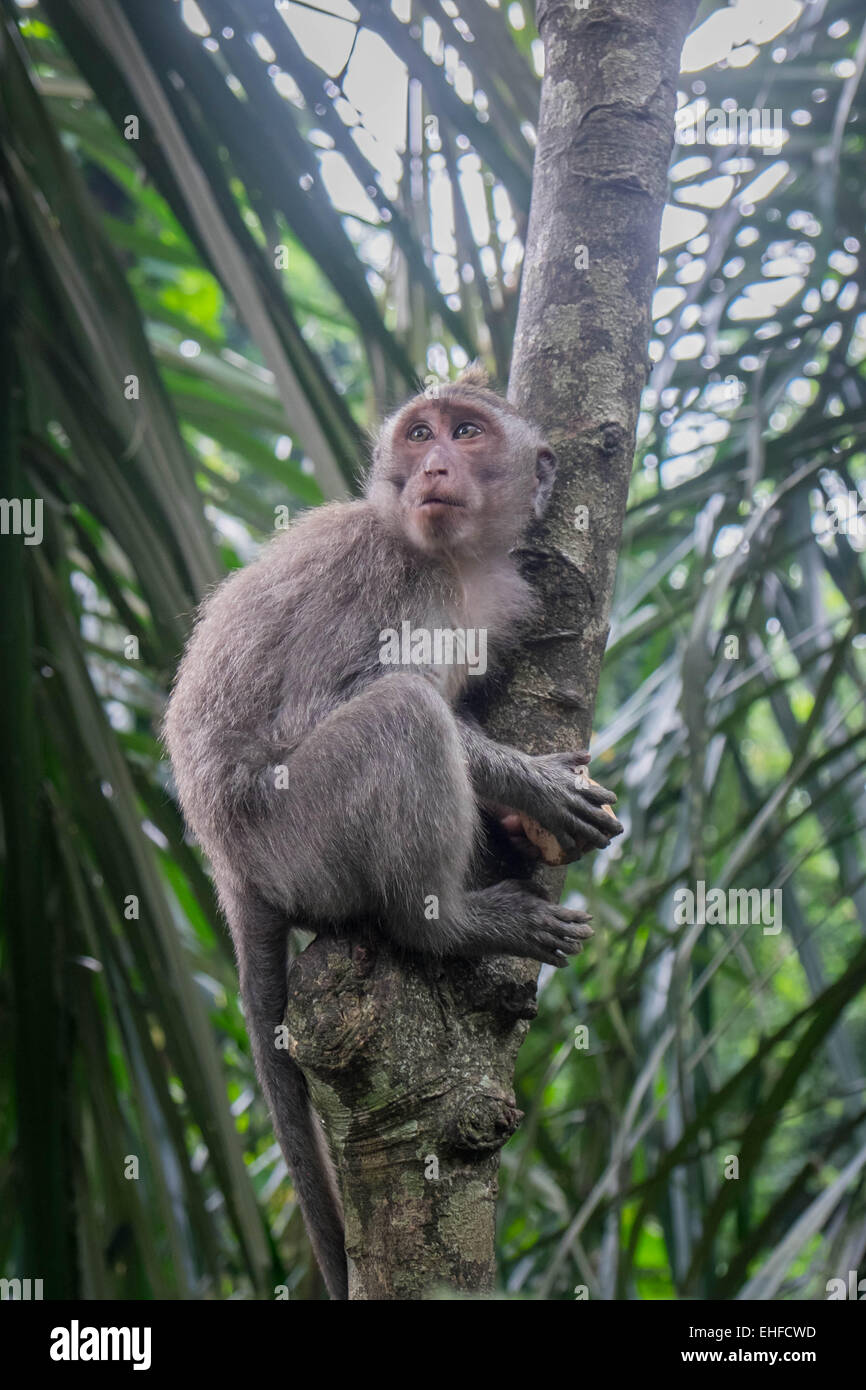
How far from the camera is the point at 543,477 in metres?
2.65

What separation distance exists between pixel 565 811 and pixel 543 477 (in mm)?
719

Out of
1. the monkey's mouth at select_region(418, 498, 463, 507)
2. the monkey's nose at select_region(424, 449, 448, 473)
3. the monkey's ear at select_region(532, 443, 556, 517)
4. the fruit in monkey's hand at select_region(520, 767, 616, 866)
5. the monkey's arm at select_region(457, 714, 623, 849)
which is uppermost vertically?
the monkey's nose at select_region(424, 449, 448, 473)

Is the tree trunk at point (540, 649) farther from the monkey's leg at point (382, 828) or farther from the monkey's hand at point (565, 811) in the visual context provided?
the monkey's leg at point (382, 828)

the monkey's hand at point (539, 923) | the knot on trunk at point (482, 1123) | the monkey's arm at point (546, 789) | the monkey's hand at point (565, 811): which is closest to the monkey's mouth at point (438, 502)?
the monkey's arm at point (546, 789)

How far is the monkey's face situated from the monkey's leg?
588 mm

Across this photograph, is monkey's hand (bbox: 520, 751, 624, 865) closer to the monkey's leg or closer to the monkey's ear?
the monkey's leg

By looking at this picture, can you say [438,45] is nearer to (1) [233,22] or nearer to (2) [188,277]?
(1) [233,22]

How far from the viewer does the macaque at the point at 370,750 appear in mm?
2490

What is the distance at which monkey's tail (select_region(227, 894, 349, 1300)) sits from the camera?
2645 mm

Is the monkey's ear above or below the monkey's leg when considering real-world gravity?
above

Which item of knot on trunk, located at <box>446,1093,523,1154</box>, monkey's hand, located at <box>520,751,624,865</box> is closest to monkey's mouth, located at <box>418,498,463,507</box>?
monkey's hand, located at <box>520,751,624,865</box>

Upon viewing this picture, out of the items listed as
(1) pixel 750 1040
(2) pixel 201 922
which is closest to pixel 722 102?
(2) pixel 201 922

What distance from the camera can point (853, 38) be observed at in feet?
14.6

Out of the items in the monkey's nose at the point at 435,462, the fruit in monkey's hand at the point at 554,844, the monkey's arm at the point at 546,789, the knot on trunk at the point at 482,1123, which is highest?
the monkey's nose at the point at 435,462
